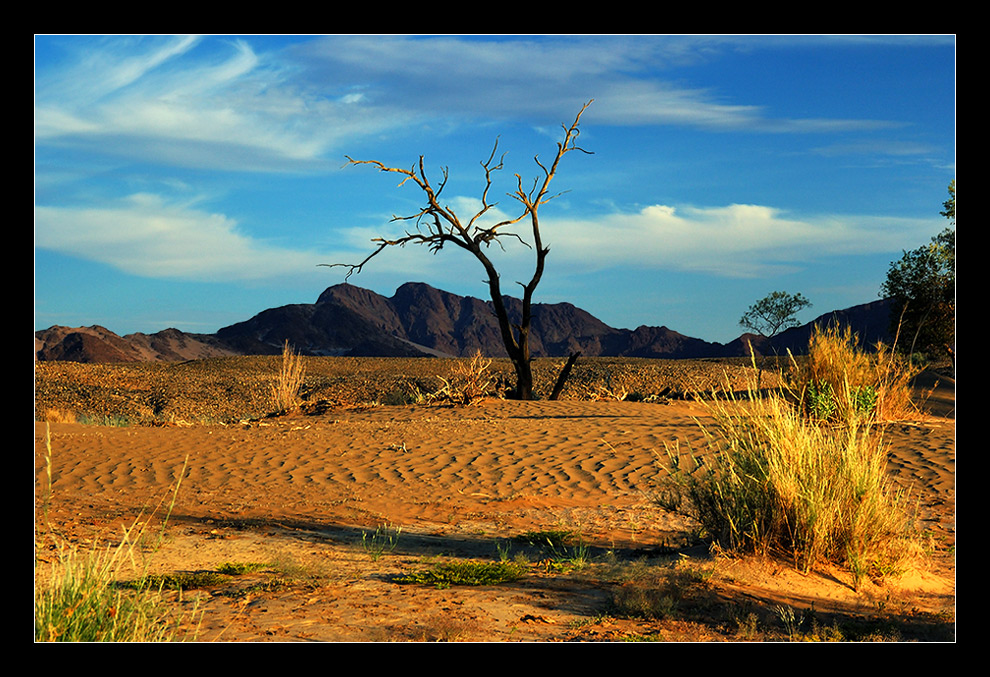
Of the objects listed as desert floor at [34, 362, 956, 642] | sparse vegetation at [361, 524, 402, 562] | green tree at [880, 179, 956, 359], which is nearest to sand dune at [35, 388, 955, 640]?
desert floor at [34, 362, 956, 642]

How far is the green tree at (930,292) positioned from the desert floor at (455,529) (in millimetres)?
14973

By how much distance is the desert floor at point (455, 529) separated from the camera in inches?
183

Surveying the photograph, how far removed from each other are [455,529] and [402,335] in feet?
352

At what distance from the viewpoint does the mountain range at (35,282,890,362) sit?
185ft

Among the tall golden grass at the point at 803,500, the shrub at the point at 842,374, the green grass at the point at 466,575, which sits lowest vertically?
the green grass at the point at 466,575

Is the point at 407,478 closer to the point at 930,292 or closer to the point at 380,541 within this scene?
the point at 380,541

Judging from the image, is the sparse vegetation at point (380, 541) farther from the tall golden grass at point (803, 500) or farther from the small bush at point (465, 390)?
the small bush at point (465, 390)

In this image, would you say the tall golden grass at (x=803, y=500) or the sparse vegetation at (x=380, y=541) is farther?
the sparse vegetation at (x=380, y=541)

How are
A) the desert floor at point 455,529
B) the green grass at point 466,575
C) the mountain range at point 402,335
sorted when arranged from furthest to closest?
the mountain range at point 402,335 → the green grass at point 466,575 → the desert floor at point 455,529

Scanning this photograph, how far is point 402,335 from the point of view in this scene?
375 feet

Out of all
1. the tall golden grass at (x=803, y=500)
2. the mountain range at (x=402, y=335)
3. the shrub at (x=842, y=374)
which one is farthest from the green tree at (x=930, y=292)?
the tall golden grass at (x=803, y=500)

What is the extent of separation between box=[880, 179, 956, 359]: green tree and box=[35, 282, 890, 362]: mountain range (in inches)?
66.6
